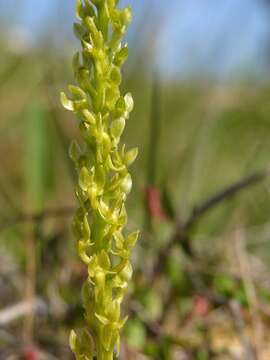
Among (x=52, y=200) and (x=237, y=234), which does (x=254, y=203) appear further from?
(x=52, y=200)

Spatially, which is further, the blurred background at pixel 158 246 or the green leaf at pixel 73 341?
the blurred background at pixel 158 246

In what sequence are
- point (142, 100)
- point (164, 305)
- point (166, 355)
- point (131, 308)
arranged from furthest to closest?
point (142, 100) < point (164, 305) < point (131, 308) < point (166, 355)

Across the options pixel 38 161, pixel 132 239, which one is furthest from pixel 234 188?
pixel 38 161

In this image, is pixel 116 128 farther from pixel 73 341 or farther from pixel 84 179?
pixel 73 341

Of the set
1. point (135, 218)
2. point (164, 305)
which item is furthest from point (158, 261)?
point (135, 218)

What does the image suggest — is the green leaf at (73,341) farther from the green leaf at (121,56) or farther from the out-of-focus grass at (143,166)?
the out-of-focus grass at (143,166)

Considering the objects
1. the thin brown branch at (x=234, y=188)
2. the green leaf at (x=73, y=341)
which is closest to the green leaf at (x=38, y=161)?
the thin brown branch at (x=234, y=188)

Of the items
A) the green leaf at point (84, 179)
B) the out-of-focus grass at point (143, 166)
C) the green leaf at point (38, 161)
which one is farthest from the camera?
the green leaf at point (38, 161)

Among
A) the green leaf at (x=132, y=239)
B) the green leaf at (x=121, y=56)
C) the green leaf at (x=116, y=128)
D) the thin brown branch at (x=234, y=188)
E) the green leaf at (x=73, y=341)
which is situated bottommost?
the thin brown branch at (x=234, y=188)

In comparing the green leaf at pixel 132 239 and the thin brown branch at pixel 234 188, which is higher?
the green leaf at pixel 132 239
